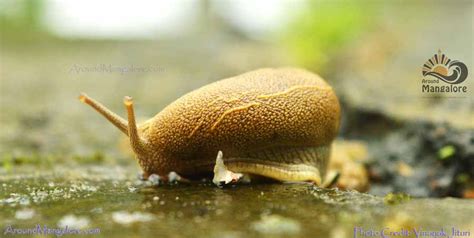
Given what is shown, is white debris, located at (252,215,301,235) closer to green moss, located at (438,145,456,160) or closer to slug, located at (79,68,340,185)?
slug, located at (79,68,340,185)

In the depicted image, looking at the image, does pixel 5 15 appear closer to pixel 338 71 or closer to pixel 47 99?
pixel 47 99

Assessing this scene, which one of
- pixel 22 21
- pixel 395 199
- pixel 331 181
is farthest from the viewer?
pixel 22 21

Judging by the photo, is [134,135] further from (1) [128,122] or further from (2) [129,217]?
(2) [129,217]

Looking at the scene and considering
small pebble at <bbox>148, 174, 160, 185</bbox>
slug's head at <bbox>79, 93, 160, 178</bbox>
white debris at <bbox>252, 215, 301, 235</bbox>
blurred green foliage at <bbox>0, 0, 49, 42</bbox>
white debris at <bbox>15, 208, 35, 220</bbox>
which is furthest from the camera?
blurred green foliage at <bbox>0, 0, 49, 42</bbox>

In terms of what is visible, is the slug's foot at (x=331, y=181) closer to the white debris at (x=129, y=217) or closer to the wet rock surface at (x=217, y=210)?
the wet rock surface at (x=217, y=210)

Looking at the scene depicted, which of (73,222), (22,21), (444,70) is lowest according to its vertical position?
(73,222)

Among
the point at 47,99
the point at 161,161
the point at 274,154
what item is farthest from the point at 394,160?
the point at 47,99

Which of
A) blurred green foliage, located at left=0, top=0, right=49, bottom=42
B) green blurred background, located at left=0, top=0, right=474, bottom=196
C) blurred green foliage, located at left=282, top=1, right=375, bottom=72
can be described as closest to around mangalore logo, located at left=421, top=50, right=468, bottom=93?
green blurred background, located at left=0, top=0, right=474, bottom=196

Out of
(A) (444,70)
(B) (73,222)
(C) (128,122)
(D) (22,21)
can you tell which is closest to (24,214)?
(B) (73,222)
